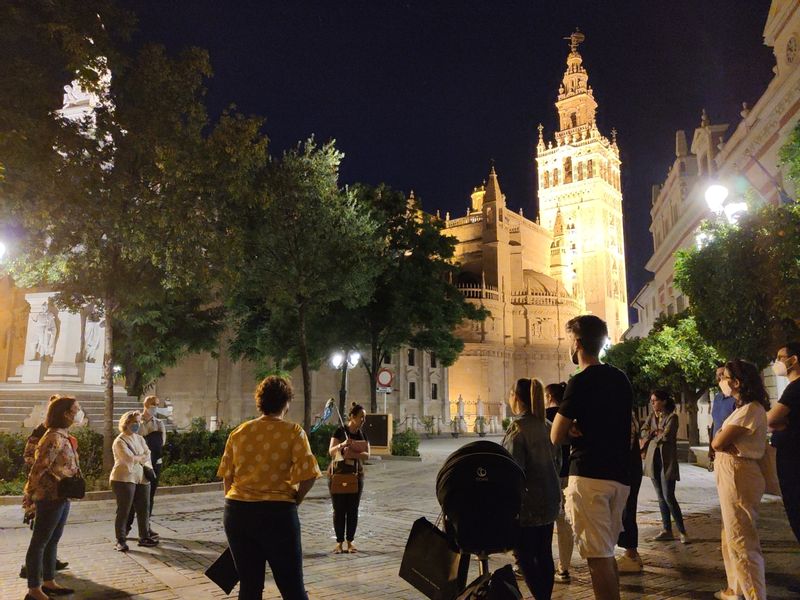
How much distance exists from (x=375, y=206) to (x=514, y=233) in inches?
2300

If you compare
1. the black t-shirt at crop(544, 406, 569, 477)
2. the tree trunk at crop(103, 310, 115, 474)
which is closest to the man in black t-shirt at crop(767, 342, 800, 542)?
the black t-shirt at crop(544, 406, 569, 477)

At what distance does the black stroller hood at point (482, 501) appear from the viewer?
348cm

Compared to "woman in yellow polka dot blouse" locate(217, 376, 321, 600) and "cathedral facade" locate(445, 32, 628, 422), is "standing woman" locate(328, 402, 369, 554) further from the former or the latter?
"cathedral facade" locate(445, 32, 628, 422)

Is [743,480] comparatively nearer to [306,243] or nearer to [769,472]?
[769,472]

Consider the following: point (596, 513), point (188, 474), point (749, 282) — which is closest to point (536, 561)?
point (596, 513)

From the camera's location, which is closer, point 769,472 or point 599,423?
point 599,423

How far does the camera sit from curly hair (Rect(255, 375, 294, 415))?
13.7ft

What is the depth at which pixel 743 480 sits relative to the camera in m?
5.11

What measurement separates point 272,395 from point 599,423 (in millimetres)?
2170

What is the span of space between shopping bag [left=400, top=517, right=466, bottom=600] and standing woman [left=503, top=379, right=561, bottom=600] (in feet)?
4.12

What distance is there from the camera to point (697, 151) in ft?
101

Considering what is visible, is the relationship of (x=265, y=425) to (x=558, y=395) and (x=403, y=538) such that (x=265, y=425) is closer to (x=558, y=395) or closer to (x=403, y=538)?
(x=558, y=395)

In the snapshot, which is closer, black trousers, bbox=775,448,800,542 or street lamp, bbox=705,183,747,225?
black trousers, bbox=775,448,800,542

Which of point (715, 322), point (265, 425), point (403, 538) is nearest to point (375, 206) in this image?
point (715, 322)
